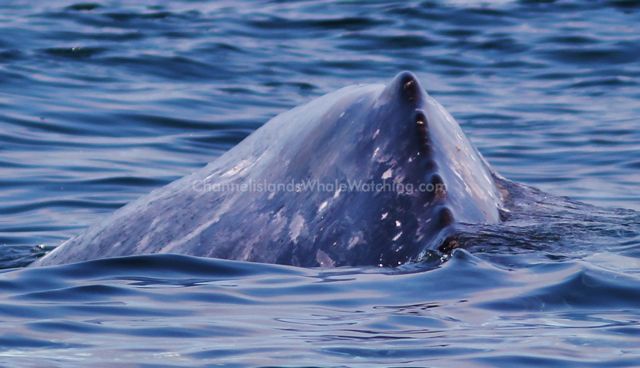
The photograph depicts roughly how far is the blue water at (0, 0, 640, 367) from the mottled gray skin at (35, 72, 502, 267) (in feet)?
0.36

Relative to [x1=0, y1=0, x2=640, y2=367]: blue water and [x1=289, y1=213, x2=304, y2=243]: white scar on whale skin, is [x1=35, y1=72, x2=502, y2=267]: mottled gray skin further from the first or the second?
[x1=0, y1=0, x2=640, y2=367]: blue water

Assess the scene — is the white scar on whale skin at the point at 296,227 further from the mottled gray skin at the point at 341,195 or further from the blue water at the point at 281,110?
the blue water at the point at 281,110

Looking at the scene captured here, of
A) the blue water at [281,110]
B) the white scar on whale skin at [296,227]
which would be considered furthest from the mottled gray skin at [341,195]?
the blue water at [281,110]

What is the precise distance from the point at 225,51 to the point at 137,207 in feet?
40.1

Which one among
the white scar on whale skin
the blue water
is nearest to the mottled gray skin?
the white scar on whale skin

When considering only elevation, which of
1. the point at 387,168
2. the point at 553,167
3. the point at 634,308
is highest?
the point at 387,168

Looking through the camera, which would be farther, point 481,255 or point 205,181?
point 205,181

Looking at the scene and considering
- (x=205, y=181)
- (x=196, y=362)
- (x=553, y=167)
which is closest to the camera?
(x=196, y=362)

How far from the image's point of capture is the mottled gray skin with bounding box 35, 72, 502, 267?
4.96m

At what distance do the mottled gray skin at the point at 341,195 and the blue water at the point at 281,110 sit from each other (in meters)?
0.11

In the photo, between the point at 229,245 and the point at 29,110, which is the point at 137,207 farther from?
the point at 29,110

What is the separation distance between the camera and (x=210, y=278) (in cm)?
523

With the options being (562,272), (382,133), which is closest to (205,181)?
(382,133)

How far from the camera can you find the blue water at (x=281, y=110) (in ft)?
14.1
